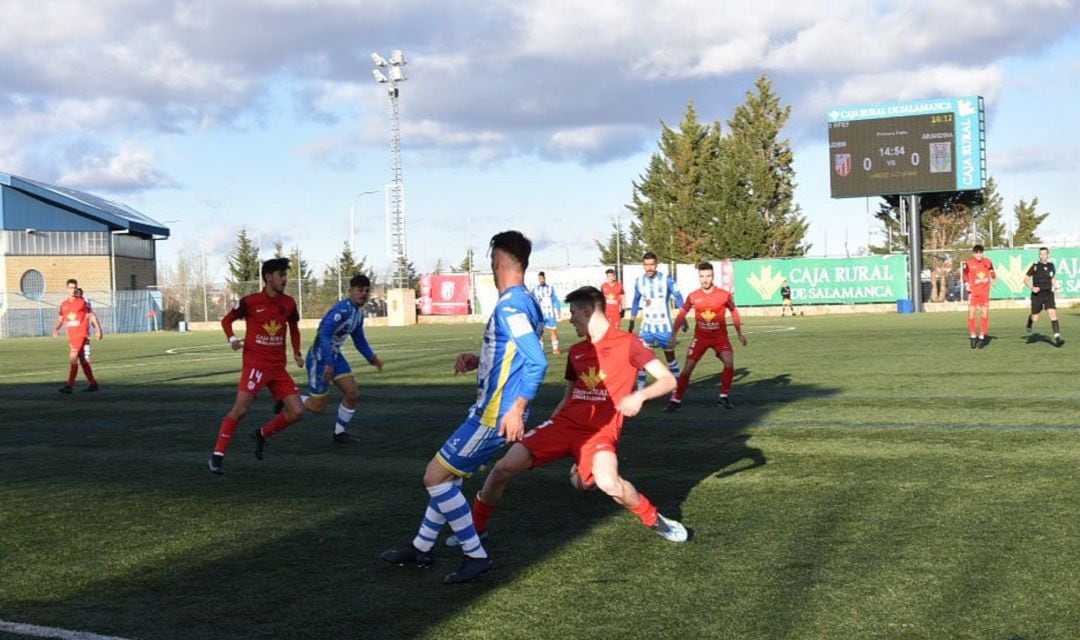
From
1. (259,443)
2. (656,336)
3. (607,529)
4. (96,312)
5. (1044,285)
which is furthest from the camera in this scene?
(96,312)

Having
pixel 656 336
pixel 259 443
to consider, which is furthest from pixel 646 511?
pixel 656 336

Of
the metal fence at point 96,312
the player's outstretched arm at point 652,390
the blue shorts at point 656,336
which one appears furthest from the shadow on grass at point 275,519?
the metal fence at point 96,312

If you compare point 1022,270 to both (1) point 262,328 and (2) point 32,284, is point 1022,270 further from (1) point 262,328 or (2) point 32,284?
(2) point 32,284

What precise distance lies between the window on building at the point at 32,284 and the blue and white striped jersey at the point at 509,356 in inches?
2667

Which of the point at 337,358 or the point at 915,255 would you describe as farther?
the point at 915,255

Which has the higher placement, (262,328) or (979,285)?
(979,285)

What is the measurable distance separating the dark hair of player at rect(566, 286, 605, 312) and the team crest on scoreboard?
45.2m

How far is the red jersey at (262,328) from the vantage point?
1029 centimetres

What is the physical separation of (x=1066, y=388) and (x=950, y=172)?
1460 inches

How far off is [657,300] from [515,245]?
9938mm

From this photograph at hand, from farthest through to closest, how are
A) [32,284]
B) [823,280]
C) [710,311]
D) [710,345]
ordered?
[32,284]
[823,280]
[710,311]
[710,345]

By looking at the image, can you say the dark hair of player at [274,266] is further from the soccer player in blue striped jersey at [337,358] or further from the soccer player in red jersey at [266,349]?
the soccer player in blue striped jersey at [337,358]

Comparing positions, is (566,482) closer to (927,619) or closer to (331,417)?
(927,619)

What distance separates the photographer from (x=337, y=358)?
11.9 meters
